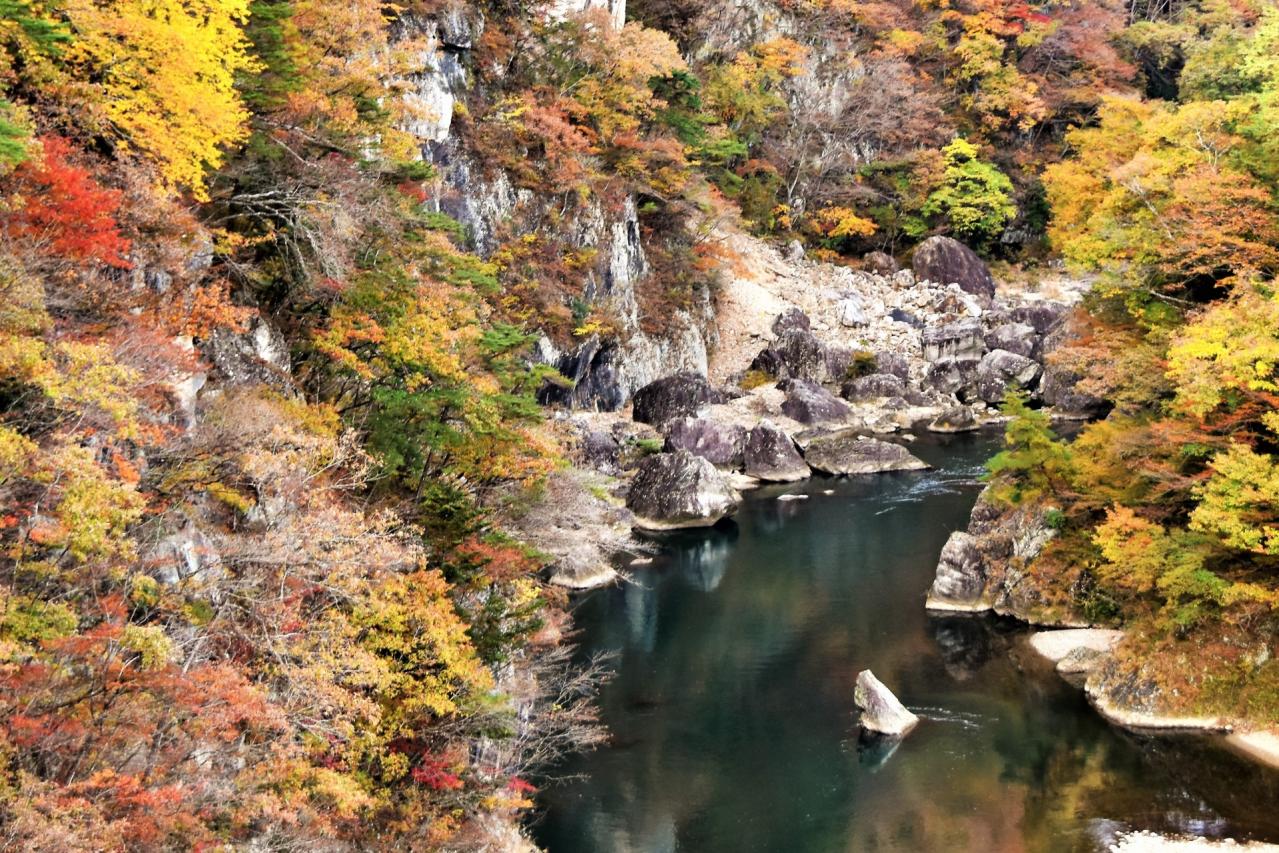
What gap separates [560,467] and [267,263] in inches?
310

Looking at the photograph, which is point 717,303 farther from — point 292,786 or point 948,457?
point 292,786

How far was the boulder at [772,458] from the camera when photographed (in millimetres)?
40875

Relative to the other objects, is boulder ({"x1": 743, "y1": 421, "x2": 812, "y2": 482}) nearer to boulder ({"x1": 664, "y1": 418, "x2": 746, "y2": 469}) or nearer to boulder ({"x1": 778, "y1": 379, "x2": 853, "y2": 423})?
boulder ({"x1": 664, "y1": 418, "x2": 746, "y2": 469})

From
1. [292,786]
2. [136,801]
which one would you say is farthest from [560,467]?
[136,801]

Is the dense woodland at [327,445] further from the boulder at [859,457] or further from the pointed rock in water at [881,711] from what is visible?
the boulder at [859,457]

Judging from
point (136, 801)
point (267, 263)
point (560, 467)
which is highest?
point (267, 263)

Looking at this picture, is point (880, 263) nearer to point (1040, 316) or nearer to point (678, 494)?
point (1040, 316)

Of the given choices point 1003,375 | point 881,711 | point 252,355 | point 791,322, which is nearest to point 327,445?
point 252,355

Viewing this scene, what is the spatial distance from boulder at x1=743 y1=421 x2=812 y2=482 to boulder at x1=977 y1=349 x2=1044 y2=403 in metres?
13.7

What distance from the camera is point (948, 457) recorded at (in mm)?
41406

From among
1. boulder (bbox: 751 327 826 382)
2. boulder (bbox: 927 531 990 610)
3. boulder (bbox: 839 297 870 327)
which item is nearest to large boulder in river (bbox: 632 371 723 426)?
boulder (bbox: 751 327 826 382)

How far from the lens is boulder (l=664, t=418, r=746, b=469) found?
41.2 m

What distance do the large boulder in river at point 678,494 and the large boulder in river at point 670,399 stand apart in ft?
19.9

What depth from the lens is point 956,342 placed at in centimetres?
5141
